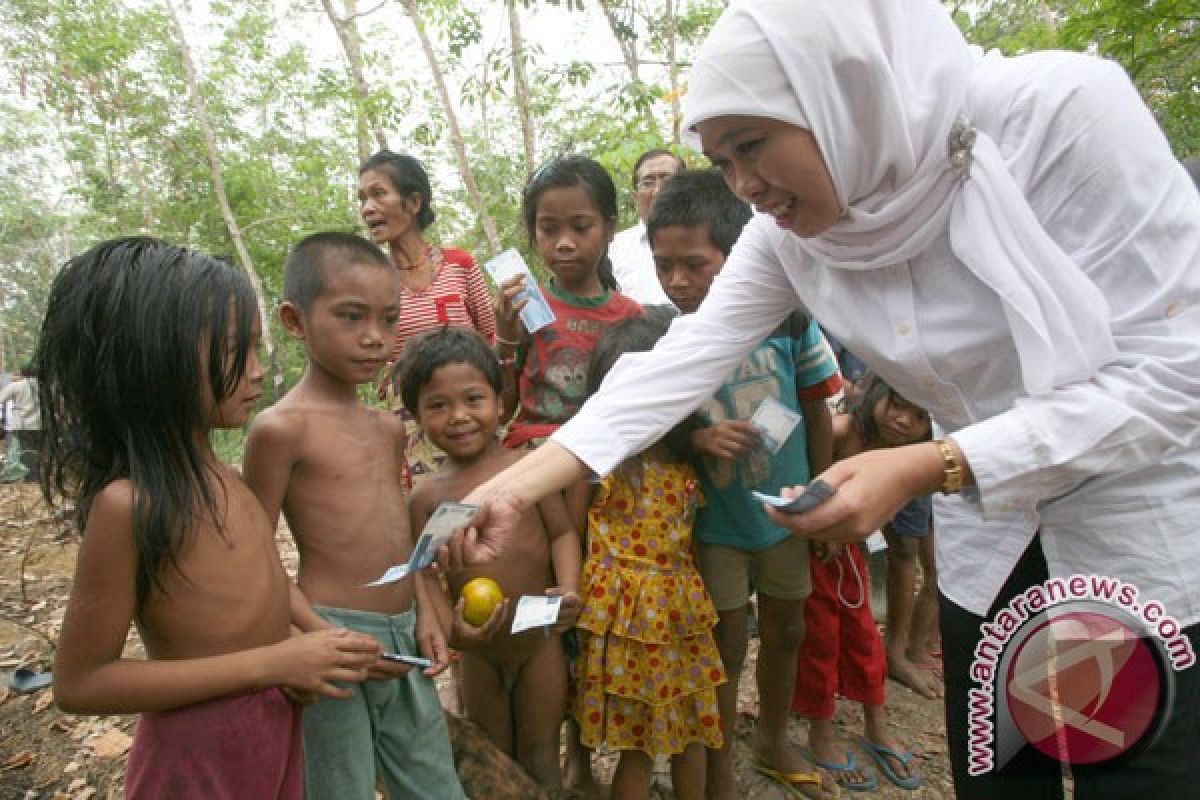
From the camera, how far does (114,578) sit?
1.40m

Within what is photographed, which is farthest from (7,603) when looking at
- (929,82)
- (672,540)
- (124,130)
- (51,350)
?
(124,130)

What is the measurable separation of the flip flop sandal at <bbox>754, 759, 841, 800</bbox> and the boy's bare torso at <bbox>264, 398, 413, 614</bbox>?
1.70 m

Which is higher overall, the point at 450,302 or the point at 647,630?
the point at 450,302

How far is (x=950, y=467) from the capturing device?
4.26 feet

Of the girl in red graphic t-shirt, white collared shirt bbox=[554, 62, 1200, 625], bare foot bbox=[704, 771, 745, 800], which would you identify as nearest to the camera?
white collared shirt bbox=[554, 62, 1200, 625]

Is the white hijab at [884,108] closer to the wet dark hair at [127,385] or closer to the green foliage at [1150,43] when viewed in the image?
the wet dark hair at [127,385]

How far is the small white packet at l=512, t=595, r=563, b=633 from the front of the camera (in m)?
1.87

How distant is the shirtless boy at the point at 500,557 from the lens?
7.73 feet

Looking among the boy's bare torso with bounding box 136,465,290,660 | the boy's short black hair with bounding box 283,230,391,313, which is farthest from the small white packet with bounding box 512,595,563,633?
the boy's short black hair with bounding box 283,230,391,313

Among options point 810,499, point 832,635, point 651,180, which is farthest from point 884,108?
point 651,180

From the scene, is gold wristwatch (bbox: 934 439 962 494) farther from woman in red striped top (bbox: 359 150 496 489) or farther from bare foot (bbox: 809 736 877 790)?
woman in red striped top (bbox: 359 150 496 489)

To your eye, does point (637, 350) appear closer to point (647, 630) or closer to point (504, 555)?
point (504, 555)

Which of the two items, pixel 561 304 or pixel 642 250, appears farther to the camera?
pixel 642 250

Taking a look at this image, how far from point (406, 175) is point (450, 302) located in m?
0.72
